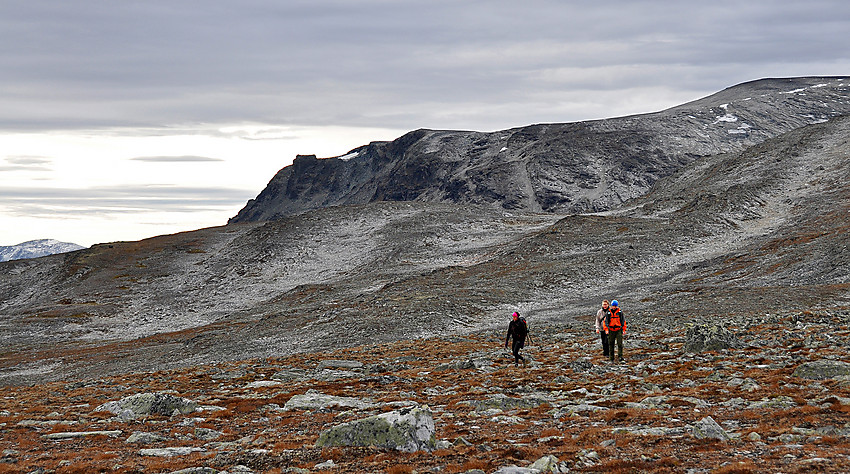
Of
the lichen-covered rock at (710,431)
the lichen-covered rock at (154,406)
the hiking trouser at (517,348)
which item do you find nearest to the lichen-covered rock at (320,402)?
the lichen-covered rock at (154,406)

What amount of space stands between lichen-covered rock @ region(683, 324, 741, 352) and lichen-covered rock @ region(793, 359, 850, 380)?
7263 mm

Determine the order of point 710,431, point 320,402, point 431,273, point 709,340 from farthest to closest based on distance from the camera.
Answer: point 431,273 → point 709,340 → point 320,402 → point 710,431

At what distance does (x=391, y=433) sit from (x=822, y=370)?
14.5 metres

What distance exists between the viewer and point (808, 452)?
490 inches

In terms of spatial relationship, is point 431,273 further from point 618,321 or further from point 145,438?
point 145,438

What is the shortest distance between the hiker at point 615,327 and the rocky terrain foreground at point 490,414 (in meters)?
0.79

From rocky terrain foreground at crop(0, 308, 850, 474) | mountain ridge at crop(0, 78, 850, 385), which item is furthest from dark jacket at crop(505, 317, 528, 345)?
mountain ridge at crop(0, 78, 850, 385)

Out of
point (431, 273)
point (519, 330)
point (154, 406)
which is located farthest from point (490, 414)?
point (431, 273)

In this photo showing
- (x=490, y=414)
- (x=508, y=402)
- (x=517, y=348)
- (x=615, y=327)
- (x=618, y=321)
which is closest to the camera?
(x=490, y=414)

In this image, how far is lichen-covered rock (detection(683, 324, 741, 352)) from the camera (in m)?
28.1

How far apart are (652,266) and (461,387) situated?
60732 millimetres

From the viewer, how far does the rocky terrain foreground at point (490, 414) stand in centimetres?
1380

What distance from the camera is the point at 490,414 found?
64.4 feet

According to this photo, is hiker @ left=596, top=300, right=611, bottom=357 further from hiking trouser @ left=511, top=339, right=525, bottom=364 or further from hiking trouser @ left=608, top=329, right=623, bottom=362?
hiking trouser @ left=511, top=339, right=525, bottom=364
